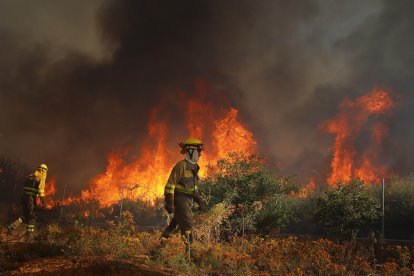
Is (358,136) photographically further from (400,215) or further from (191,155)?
(191,155)

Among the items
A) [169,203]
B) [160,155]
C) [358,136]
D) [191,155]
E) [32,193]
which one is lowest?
[169,203]

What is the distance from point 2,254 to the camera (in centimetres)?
768

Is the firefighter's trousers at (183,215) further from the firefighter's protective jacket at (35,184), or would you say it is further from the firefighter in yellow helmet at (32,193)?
the firefighter's protective jacket at (35,184)

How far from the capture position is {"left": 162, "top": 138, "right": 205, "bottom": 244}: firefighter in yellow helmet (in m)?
8.84

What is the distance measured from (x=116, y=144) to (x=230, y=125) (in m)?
11.9

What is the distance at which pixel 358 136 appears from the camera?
3016cm

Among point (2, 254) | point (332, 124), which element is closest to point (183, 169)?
point (2, 254)

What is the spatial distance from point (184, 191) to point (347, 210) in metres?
6.80

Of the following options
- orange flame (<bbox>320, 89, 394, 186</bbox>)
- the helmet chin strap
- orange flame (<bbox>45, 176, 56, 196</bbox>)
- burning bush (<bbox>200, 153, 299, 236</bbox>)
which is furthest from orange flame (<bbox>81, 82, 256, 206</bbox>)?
the helmet chin strap

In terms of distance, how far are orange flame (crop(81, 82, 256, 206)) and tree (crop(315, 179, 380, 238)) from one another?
37.9ft

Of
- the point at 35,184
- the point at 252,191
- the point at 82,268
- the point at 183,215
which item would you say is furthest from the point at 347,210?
the point at 35,184

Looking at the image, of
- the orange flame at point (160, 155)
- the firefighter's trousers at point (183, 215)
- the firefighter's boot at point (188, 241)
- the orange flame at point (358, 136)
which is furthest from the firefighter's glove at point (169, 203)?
the orange flame at point (358, 136)

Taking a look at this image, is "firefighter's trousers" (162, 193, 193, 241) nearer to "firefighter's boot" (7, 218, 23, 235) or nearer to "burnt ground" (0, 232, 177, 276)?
"burnt ground" (0, 232, 177, 276)

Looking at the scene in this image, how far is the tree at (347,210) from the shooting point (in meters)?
13.3
